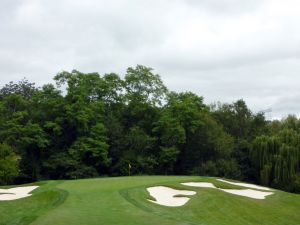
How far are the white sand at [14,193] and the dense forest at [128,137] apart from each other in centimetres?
1372

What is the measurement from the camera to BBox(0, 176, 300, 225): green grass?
1476 cm

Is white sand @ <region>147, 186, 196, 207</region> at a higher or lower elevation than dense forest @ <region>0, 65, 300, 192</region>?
lower

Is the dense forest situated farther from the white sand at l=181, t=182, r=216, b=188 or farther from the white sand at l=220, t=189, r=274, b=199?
the white sand at l=181, t=182, r=216, b=188

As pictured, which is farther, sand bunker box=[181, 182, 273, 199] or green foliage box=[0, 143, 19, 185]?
green foliage box=[0, 143, 19, 185]

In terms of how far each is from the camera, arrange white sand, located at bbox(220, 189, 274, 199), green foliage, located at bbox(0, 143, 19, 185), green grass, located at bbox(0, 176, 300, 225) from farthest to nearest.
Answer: green foliage, located at bbox(0, 143, 19, 185), white sand, located at bbox(220, 189, 274, 199), green grass, located at bbox(0, 176, 300, 225)

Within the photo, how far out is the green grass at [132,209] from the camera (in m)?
14.8

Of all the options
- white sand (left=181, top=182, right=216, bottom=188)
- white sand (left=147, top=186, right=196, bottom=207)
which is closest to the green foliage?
white sand (left=181, top=182, right=216, bottom=188)

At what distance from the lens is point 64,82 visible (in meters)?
44.5

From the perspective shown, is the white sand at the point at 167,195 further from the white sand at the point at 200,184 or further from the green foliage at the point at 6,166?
the green foliage at the point at 6,166

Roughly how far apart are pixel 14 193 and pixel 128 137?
22707mm

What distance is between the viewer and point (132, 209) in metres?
16.5

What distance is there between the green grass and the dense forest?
18323mm

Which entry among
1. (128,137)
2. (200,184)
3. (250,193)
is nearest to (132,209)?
(200,184)

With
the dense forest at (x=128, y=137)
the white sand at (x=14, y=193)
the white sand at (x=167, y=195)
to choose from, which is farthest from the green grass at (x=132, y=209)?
the dense forest at (x=128, y=137)
